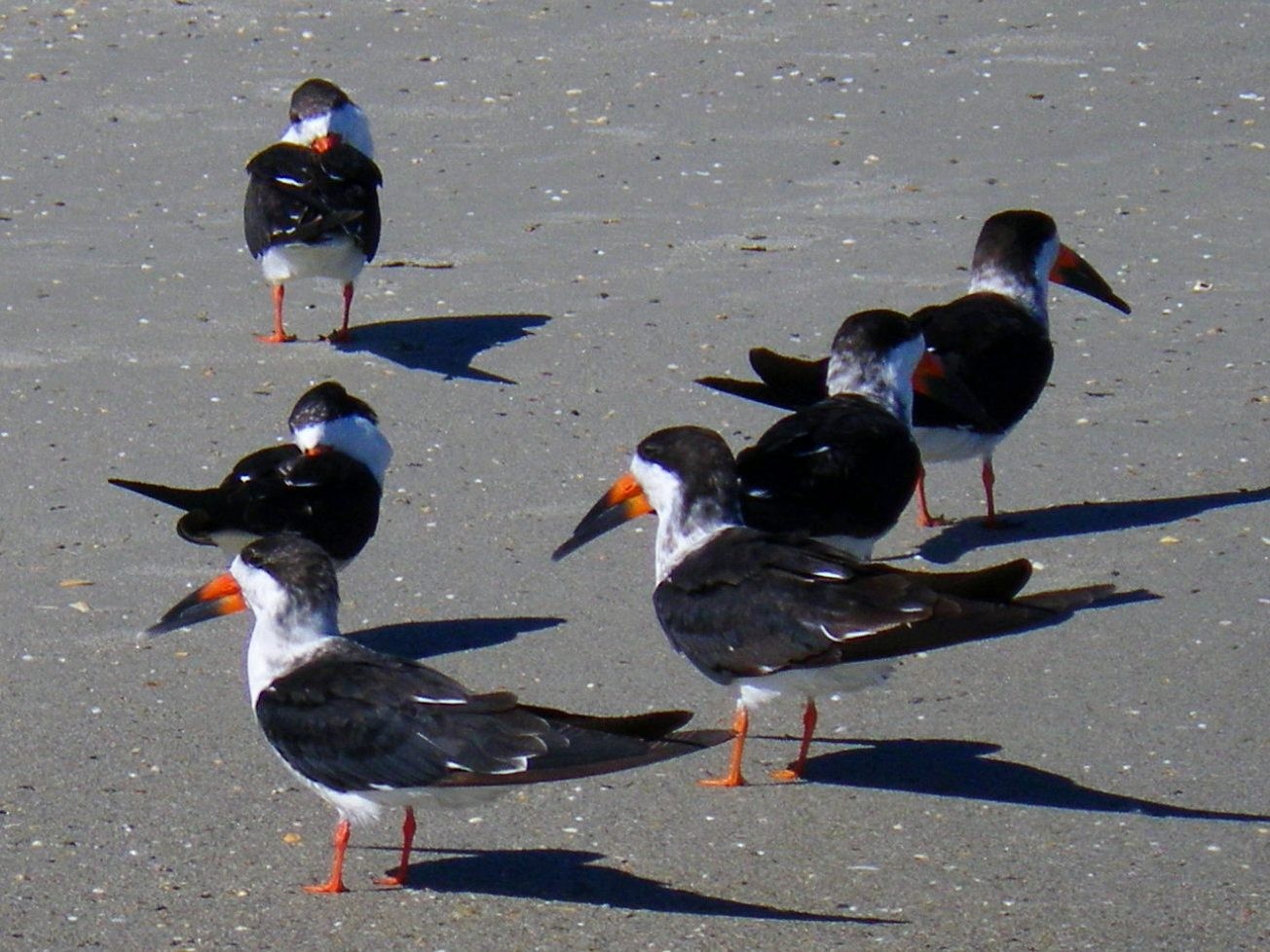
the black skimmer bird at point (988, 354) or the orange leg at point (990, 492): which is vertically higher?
the black skimmer bird at point (988, 354)

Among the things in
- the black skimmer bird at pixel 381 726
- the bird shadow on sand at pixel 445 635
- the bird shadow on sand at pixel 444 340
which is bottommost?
the bird shadow on sand at pixel 445 635

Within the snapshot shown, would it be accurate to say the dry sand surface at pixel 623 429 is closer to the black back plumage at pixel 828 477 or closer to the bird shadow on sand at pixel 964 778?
the bird shadow on sand at pixel 964 778

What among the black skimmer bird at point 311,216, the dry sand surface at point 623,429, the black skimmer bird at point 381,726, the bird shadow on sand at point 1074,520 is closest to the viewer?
the black skimmer bird at point 381,726

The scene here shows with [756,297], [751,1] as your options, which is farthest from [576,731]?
[751,1]

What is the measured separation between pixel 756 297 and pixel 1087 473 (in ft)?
7.36

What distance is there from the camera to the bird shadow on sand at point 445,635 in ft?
21.4

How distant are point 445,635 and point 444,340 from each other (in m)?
3.00

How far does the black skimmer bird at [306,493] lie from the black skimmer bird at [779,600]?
1.00 meters

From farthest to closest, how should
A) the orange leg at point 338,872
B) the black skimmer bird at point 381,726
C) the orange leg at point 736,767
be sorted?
1. the orange leg at point 736,767
2. the orange leg at point 338,872
3. the black skimmer bird at point 381,726

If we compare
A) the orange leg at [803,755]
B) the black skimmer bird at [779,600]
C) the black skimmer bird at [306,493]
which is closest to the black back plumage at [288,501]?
the black skimmer bird at [306,493]

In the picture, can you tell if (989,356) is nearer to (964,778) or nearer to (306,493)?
(964,778)

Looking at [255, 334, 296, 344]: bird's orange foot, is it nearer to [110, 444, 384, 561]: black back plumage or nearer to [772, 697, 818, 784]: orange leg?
[110, 444, 384, 561]: black back plumage

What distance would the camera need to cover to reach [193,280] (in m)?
10.1

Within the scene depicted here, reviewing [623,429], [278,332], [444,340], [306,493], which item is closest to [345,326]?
[278,332]
